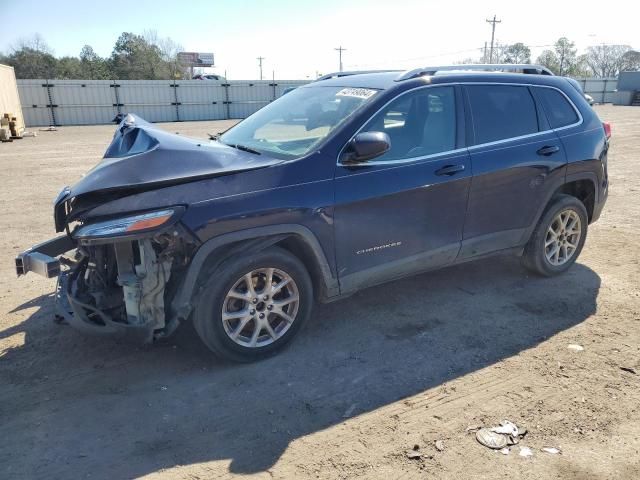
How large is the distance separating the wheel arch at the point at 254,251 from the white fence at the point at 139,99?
28.4 meters

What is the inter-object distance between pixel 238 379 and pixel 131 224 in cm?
124

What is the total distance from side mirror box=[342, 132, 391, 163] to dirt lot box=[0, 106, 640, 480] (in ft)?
4.61

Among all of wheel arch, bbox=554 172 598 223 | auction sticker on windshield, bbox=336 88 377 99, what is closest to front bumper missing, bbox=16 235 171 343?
auction sticker on windshield, bbox=336 88 377 99

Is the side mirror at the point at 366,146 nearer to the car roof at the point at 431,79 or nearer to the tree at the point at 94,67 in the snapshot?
the car roof at the point at 431,79

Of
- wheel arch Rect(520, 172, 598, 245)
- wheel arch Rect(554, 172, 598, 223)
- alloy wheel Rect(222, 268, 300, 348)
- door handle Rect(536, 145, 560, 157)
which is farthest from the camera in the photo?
wheel arch Rect(554, 172, 598, 223)

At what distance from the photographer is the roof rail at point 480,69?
13.7 ft

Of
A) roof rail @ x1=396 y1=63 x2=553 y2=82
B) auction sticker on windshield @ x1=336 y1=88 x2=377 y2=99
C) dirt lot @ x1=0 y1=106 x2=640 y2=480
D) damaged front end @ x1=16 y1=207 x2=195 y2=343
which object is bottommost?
dirt lot @ x1=0 y1=106 x2=640 y2=480

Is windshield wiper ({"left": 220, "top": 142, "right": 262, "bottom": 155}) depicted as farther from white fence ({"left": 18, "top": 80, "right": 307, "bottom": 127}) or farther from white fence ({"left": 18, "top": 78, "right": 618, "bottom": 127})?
white fence ({"left": 18, "top": 78, "right": 618, "bottom": 127})

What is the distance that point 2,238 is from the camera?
6.42 meters

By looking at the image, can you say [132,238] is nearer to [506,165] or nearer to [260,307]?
[260,307]

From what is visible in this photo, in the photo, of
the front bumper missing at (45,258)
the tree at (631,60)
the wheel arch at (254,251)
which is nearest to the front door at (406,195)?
the wheel arch at (254,251)

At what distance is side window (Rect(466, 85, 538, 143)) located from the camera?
172 inches

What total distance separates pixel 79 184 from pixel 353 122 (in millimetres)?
1948

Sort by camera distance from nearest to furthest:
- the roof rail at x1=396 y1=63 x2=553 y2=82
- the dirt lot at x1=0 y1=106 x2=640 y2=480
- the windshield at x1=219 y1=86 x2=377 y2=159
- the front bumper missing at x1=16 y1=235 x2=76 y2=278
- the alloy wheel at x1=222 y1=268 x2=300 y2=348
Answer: the dirt lot at x1=0 y1=106 x2=640 y2=480, the front bumper missing at x1=16 y1=235 x2=76 y2=278, the alloy wheel at x1=222 y1=268 x2=300 y2=348, the windshield at x1=219 y1=86 x2=377 y2=159, the roof rail at x1=396 y1=63 x2=553 y2=82
